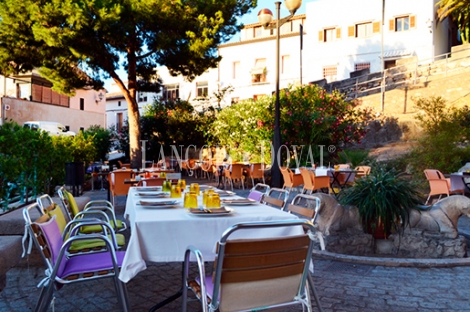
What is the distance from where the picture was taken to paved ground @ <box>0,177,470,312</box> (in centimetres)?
341

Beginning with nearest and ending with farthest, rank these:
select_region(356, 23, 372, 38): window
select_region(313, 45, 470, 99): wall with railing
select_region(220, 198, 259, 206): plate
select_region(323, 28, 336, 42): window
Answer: select_region(220, 198, 259, 206): plate
select_region(313, 45, 470, 99): wall with railing
select_region(356, 23, 372, 38): window
select_region(323, 28, 336, 42): window

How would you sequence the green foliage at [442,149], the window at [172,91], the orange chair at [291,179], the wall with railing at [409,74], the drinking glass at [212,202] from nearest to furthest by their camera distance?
1. the drinking glass at [212,202]
2. the orange chair at [291,179]
3. the green foliage at [442,149]
4. the wall with railing at [409,74]
5. the window at [172,91]

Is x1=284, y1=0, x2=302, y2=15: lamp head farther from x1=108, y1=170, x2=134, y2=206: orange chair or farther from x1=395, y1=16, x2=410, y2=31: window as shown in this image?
x1=395, y1=16, x2=410, y2=31: window

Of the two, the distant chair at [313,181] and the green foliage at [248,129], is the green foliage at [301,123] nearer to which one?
the green foliage at [248,129]

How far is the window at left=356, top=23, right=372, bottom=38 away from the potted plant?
2489 cm

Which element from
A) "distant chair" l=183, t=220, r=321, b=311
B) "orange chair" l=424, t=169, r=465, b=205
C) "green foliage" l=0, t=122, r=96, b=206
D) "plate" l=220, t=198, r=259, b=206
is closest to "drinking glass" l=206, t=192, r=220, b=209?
"plate" l=220, t=198, r=259, b=206

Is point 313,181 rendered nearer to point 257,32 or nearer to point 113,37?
point 113,37

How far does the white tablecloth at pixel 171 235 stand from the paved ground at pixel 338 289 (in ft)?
2.85

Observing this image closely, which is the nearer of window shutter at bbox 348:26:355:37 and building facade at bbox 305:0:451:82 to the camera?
building facade at bbox 305:0:451:82

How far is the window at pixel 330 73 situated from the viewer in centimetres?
2883

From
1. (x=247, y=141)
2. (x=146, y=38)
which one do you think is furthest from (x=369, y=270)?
(x=146, y=38)

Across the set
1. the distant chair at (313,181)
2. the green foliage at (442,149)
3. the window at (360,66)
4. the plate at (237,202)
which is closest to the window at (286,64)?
A: the window at (360,66)

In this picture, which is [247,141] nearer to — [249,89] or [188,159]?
[188,159]

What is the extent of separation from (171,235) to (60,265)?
770 mm
